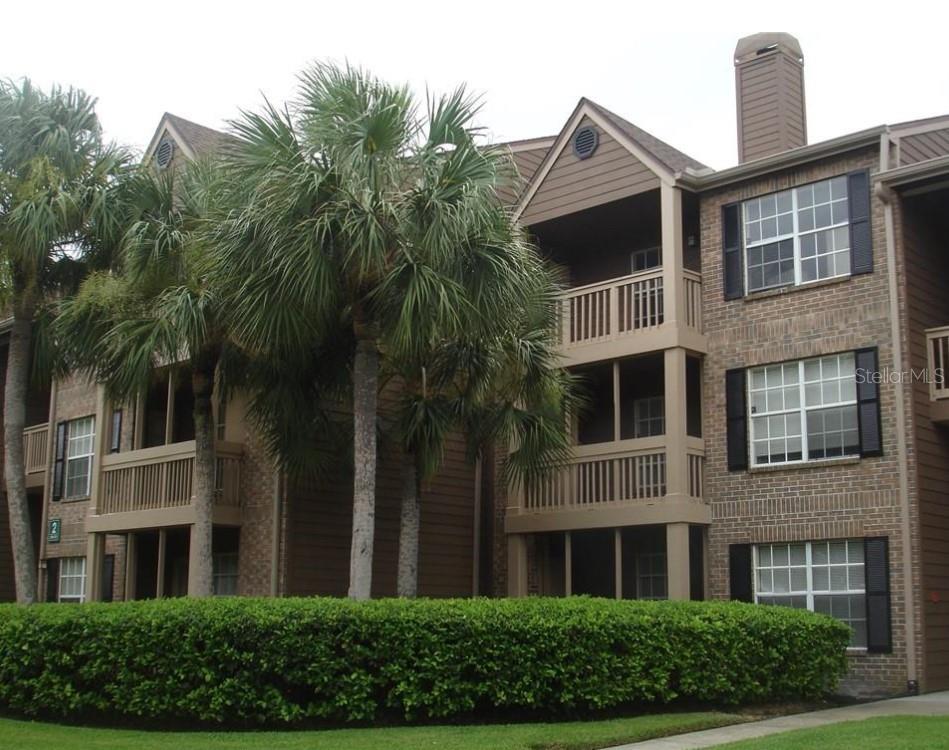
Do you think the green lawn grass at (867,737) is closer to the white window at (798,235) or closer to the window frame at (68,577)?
the white window at (798,235)

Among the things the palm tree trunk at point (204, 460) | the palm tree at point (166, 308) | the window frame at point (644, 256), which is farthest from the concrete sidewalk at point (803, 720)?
the window frame at point (644, 256)

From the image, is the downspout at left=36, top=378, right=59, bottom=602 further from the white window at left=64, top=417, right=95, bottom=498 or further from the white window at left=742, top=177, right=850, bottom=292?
the white window at left=742, top=177, right=850, bottom=292

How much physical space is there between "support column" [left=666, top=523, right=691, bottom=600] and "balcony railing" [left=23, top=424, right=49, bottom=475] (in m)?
16.1

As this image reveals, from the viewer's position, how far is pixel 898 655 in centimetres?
1617

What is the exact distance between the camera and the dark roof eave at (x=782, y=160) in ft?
57.5

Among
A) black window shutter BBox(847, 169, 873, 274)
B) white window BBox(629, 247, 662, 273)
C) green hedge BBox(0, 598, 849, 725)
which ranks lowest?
green hedge BBox(0, 598, 849, 725)

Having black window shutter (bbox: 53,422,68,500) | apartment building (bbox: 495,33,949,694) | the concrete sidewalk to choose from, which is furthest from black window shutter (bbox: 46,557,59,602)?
the concrete sidewalk

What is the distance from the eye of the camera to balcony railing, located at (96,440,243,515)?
20688 millimetres

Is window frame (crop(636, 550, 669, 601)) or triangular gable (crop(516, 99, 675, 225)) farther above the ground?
triangular gable (crop(516, 99, 675, 225))

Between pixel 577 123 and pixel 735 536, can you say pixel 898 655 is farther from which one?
pixel 577 123

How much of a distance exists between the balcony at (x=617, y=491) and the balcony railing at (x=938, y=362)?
3.60 metres

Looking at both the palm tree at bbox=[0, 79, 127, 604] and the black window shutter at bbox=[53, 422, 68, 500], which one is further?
the black window shutter at bbox=[53, 422, 68, 500]

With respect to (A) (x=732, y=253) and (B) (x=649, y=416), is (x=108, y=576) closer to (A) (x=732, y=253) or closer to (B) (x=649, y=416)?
(B) (x=649, y=416)

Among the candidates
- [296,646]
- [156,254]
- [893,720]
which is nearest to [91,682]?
[296,646]
